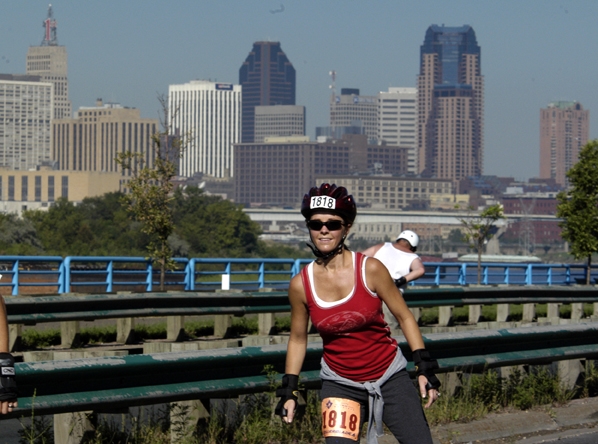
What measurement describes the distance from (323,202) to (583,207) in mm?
32482

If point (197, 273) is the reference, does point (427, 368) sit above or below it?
above

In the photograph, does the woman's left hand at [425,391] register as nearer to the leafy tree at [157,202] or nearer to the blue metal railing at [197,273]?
the blue metal railing at [197,273]

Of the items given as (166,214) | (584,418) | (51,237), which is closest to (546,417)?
(584,418)

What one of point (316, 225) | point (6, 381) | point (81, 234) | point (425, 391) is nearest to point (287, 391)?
point (425, 391)

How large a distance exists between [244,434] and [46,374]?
1.80 m

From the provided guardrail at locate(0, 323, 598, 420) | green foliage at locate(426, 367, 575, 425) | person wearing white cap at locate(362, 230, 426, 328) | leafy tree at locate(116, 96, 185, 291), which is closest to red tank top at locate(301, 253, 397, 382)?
guardrail at locate(0, 323, 598, 420)

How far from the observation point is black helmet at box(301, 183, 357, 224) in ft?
18.0

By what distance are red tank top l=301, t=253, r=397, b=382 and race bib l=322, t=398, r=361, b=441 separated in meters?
0.13

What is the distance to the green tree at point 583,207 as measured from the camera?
3597 cm

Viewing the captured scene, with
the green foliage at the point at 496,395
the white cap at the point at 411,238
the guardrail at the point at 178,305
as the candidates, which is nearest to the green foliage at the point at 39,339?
the guardrail at the point at 178,305

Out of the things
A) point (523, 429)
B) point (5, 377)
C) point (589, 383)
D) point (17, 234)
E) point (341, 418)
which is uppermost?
point (5, 377)

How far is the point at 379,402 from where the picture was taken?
544 cm

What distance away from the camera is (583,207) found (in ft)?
121

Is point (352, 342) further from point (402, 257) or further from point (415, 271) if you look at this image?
point (402, 257)
